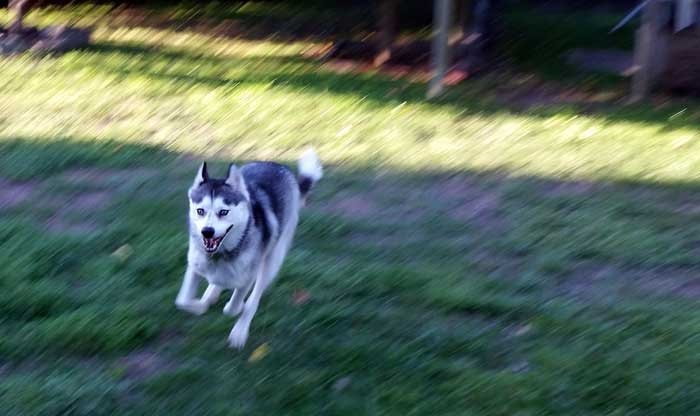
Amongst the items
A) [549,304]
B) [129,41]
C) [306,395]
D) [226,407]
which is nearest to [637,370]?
[549,304]

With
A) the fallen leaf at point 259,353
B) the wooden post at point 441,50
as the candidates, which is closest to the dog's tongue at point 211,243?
the fallen leaf at point 259,353

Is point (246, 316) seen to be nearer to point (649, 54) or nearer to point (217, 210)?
point (217, 210)

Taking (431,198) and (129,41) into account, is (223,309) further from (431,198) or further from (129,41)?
(129,41)

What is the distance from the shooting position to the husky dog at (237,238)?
4.39 meters

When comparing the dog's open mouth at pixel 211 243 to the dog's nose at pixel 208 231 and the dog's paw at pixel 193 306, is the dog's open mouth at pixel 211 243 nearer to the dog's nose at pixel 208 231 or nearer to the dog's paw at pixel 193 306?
the dog's nose at pixel 208 231

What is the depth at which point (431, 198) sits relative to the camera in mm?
7062

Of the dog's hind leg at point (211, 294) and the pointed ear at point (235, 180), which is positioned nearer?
the pointed ear at point (235, 180)

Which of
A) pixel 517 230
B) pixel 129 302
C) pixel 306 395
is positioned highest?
pixel 129 302

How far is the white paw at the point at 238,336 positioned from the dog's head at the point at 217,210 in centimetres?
47

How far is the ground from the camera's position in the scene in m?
4.35

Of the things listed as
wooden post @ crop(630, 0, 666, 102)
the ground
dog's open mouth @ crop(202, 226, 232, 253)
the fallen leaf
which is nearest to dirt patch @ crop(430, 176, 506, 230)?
the ground

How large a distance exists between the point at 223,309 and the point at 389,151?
3.47 meters

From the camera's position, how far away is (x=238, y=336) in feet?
15.4

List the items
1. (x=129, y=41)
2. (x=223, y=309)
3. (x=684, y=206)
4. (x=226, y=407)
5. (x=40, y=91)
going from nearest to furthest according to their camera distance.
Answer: (x=226, y=407), (x=223, y=309), (x=684, y=206), (x=40, y=91), (x=129, y=41)
